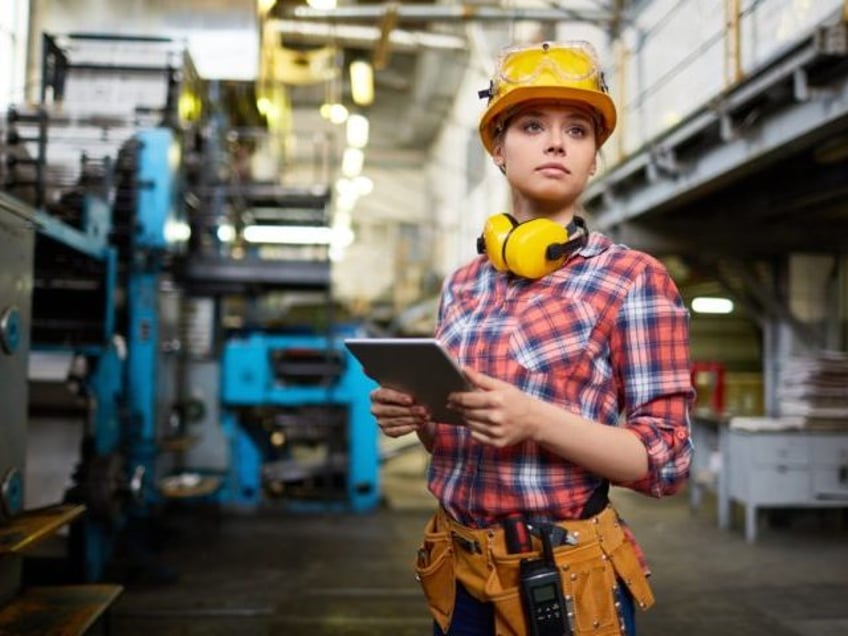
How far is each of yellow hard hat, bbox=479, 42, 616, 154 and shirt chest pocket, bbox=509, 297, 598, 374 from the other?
441mm

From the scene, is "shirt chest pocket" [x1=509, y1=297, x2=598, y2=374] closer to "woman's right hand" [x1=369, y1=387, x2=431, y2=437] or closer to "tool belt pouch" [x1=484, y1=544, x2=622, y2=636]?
"woman's right hand" [x1=369, y1=387, x2=431, y2=437]

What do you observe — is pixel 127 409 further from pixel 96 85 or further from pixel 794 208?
pixel 794 208

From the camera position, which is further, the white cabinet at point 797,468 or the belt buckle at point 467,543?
the white cabinet at point 797,468

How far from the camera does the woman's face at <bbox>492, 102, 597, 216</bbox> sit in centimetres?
167

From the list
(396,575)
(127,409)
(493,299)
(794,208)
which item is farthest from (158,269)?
(794,208)

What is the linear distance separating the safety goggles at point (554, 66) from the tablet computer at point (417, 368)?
67 centimetres

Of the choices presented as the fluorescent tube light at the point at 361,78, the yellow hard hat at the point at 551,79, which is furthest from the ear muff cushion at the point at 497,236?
the fluorescent tube light at the point at 361,78

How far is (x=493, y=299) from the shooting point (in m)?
1.75

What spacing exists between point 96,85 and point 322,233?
104 inches

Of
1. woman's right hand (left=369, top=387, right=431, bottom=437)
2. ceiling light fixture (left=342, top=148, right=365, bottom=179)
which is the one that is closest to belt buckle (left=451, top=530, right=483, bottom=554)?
woman's right hand (left=369, top=387, right=431, bottom=437)

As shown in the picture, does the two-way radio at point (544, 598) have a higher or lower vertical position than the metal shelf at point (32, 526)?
higher

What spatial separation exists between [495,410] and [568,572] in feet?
1.39

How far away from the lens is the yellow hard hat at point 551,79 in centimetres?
163

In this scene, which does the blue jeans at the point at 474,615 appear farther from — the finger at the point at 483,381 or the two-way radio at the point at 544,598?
the finger at the point at 483,381
